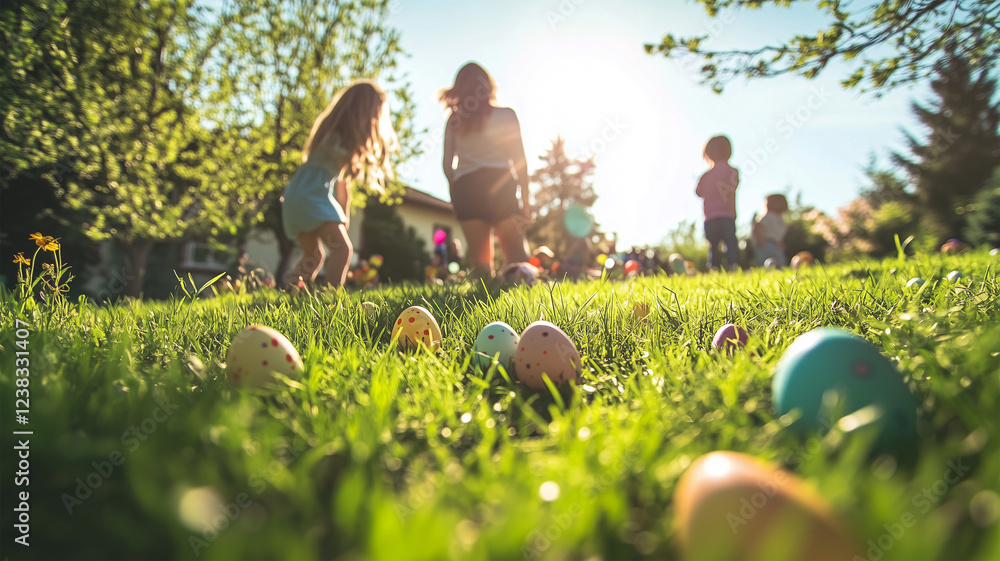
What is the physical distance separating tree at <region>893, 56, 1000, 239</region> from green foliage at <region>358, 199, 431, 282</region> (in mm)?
17066

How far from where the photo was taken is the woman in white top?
4.57 m

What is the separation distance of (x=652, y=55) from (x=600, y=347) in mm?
2302

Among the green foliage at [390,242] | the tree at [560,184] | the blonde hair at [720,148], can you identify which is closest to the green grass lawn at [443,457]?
the blonde hair at [720,148]

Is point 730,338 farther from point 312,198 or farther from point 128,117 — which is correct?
point 128,117

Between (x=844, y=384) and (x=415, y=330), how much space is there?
1.55 meters

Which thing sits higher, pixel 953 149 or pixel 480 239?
pixel 953 149

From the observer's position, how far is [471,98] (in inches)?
184

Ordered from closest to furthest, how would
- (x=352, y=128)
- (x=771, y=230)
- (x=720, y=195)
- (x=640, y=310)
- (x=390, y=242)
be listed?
1. (x=640, y=310)
2. (x=352, y=128)
3. (x=720, y=195)
4. (x=771, y=230)
5. (x=390, y=242)

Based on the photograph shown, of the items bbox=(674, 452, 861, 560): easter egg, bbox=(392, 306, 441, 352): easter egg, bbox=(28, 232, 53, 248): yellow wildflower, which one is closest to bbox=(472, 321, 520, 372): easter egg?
bbox=(392, 306, 441, 352): easter egg

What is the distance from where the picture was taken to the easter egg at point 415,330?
81.2 inches

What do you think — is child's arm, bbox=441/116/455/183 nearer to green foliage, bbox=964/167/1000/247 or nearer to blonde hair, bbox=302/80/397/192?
blonde hair, bbox=302/80/397/192

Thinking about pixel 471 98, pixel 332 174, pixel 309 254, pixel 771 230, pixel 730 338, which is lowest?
pixel 730 338

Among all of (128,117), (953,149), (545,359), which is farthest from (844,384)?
(953,149)

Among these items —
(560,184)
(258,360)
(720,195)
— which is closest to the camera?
(258,360)
